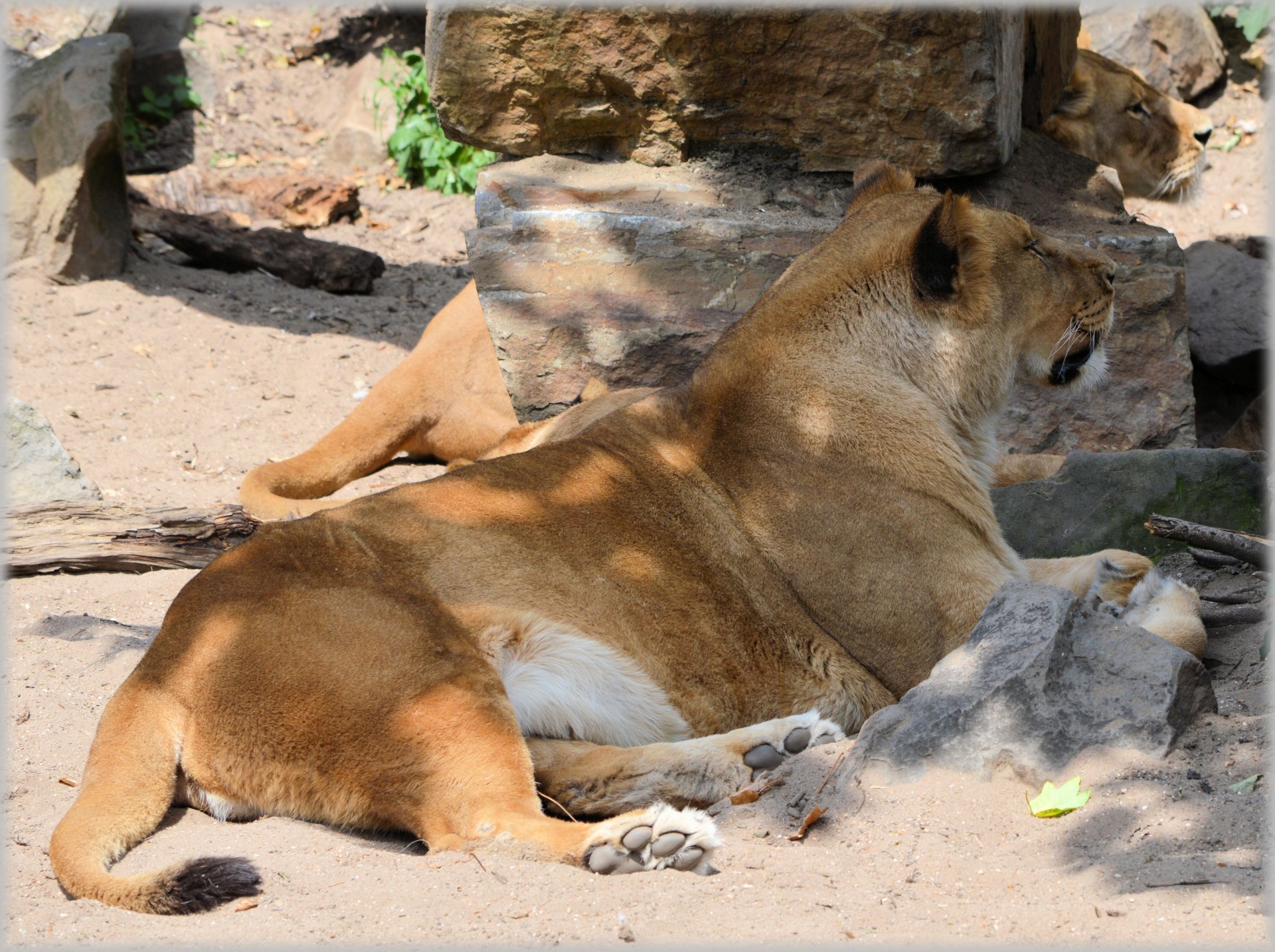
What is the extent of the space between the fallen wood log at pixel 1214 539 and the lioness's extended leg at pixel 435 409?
4307 mm

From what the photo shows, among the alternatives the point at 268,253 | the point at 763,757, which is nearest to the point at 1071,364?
the point at 763,757

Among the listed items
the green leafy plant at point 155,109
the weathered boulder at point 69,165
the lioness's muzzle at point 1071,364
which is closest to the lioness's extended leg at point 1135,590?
the lioness's muzzle at point 1071,364

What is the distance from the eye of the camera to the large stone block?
6004mm

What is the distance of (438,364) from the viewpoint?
25.6ft

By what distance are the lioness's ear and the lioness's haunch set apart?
0.01m

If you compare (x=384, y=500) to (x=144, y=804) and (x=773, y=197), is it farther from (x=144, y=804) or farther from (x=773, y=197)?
(x=773, y=197)

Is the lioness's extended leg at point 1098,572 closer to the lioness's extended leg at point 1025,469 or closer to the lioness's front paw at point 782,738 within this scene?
the lioness's extended leg at point 1025,469

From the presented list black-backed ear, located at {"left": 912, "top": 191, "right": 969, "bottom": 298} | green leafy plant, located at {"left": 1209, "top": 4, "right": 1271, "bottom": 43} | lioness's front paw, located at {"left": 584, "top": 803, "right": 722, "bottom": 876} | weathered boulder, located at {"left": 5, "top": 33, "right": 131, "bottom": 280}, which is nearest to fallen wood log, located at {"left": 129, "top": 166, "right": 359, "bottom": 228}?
weathered boulder, located at {"left": 5, "top": 33, "right": 131, "bottom": 280}

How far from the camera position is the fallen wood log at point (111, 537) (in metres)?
5.78

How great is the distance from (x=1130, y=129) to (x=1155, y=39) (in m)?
3.57

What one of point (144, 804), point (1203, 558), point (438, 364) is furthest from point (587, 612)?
point (438, 364)

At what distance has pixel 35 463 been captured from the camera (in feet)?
20.5

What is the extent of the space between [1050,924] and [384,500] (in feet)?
7.55

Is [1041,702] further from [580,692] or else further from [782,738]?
[580,692]
